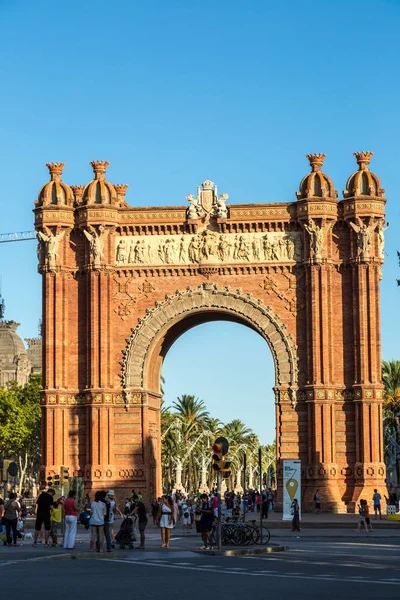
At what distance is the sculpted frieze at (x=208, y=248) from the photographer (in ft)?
185

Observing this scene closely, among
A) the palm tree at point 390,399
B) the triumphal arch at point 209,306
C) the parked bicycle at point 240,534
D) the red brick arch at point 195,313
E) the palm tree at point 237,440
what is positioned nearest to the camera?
the parked bicycle at point 240,534

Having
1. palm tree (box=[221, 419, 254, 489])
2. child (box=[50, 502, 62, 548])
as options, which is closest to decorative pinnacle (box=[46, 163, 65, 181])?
child (box=[50, 502, 62, 548])

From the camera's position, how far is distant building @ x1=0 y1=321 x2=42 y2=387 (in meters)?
145

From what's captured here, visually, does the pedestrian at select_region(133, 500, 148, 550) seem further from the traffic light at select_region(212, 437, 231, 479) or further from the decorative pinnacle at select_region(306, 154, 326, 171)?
the decorative pinnacle at select_region(306, 154, 326, 171)

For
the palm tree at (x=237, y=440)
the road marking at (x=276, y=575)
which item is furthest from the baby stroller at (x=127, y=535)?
the palm tree at (x=237, y=440)

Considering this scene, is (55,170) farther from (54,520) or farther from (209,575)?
(209,575)

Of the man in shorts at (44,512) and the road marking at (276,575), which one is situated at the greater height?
the man in shorts at (44,512)

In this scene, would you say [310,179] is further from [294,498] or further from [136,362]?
[294,498]

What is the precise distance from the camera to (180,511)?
55.8 metres

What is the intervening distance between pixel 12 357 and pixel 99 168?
94600 mm

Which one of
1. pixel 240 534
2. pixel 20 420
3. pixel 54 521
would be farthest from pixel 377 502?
pixel 20 420

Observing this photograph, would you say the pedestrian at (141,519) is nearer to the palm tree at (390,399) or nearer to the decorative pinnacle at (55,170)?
the decorative pinnacle at (55,170)

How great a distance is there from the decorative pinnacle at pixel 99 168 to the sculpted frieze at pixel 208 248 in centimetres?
289

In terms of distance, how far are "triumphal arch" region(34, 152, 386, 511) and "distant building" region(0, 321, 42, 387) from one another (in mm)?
87423
